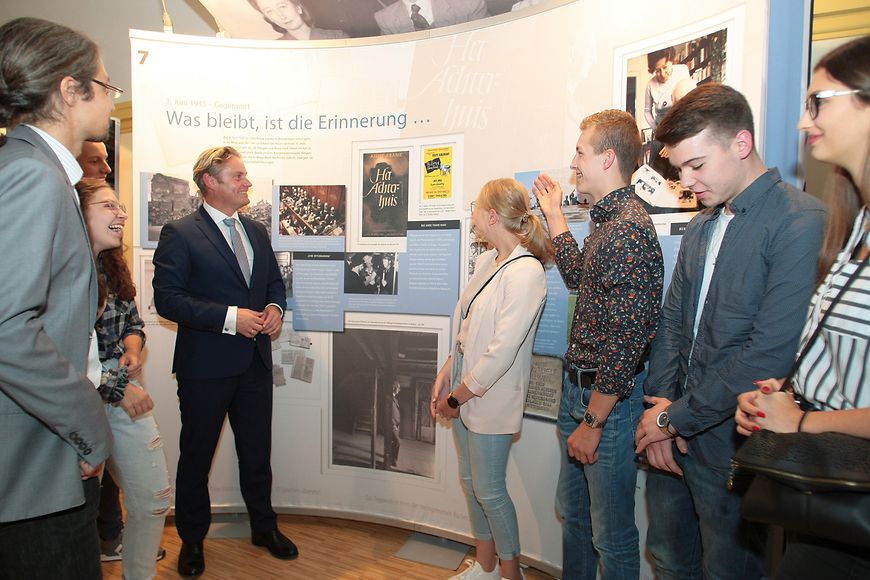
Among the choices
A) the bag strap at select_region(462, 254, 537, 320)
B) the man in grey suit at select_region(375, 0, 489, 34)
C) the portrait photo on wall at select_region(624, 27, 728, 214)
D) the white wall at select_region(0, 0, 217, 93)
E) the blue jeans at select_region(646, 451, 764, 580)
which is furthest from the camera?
the white wall at select_region(0, 0, 217, 93)

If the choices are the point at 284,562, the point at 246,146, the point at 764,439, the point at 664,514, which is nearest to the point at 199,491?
the point at 284,562

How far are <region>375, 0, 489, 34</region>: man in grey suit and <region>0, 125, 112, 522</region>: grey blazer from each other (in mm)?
2198

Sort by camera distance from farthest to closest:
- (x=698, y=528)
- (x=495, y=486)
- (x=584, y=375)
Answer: (x=495, y=486) < (x=584, y=375) < (x=698, y=528)

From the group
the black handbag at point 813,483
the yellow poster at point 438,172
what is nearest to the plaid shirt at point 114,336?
the yellow poster at point 438,172

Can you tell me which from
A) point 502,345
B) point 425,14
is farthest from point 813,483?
point 425,14

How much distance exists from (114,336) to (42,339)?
1116 mm

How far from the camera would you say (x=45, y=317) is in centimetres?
120

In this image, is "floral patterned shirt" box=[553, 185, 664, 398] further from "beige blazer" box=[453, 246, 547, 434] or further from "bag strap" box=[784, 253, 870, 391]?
"bag strap" box=[784, 253, 870, 391]

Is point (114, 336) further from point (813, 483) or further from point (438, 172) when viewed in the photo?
point (813, 483)

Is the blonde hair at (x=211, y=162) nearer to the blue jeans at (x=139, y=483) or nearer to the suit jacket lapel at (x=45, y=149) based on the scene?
the blue jeans at (x=139, y=483)

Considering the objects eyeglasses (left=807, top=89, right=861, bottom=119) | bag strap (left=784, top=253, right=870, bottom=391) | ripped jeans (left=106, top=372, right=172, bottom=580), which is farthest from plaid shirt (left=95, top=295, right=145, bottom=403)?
eyeglasses (left=807, top=89, right=861, bottom=119)

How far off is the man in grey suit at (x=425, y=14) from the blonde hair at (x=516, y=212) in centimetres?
111

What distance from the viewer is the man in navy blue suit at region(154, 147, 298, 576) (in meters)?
2.62

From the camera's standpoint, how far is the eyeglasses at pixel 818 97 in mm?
1181
